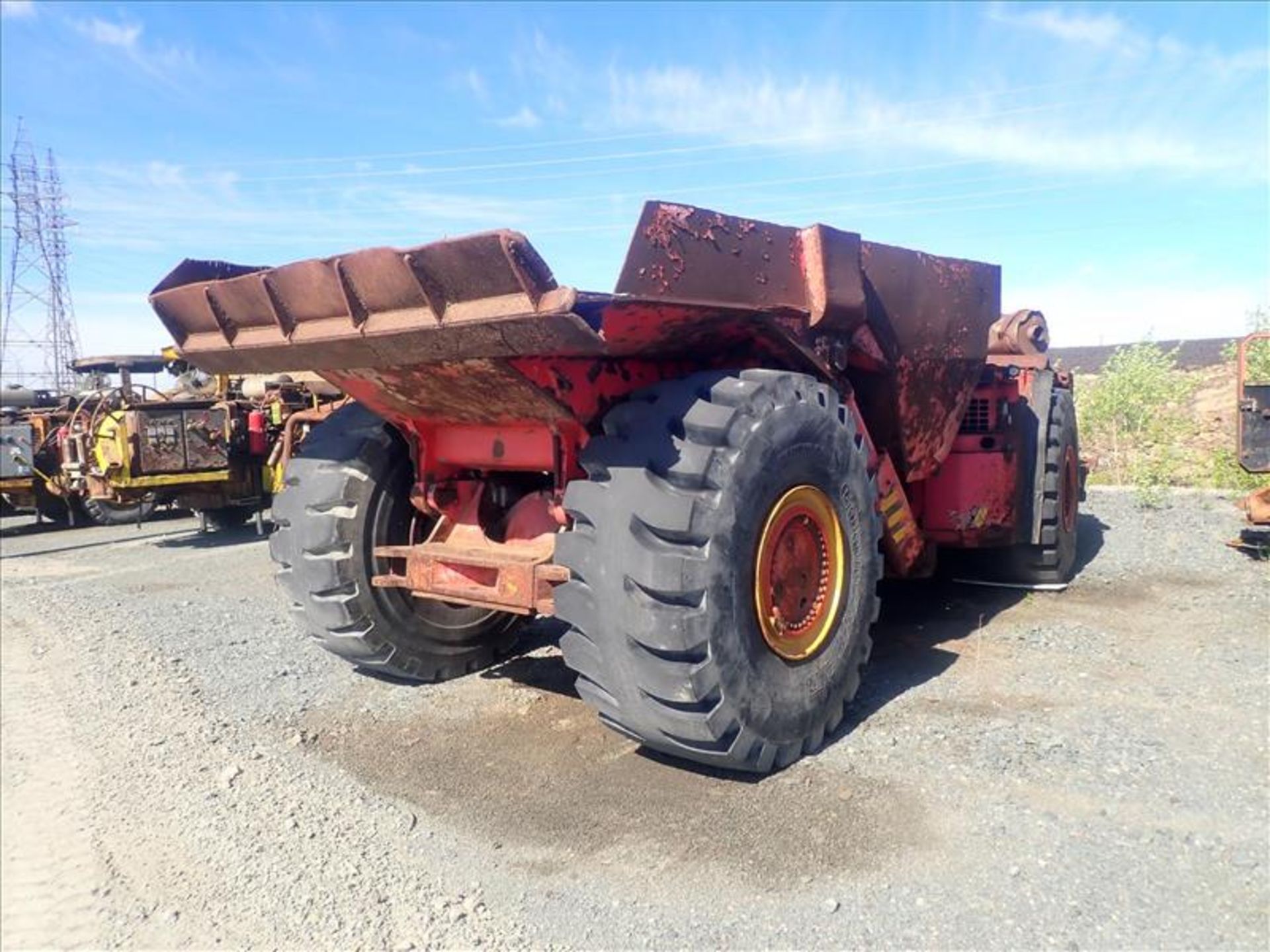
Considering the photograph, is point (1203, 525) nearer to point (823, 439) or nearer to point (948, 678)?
point (948, 678)

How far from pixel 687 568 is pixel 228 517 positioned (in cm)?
1090

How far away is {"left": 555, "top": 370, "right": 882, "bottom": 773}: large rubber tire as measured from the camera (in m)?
3.28

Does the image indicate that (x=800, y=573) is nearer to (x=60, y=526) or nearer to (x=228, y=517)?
(x=228, y=517)

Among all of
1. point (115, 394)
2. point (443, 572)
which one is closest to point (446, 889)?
point (443, 572)

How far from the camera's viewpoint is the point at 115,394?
11375 mm

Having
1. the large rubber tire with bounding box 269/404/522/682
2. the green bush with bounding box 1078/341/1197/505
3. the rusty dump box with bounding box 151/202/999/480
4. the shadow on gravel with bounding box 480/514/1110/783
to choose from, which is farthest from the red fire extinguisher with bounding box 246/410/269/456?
the green bush with bounding box 1078/341/1197/505

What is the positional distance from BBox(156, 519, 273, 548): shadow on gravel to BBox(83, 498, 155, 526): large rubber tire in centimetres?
140

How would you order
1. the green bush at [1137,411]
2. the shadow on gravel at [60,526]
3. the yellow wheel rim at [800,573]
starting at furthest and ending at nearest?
the shadow on gravel at [60,526]
the green bush at [1137,411]
the yellow wheel rim at [800,573]

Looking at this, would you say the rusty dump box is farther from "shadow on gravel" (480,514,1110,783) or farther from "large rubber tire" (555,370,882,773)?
"shadow on gravel" (480,514,1110,783)

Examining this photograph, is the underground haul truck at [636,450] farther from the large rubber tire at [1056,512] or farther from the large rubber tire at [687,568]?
the large rubber tire at [1056,512]

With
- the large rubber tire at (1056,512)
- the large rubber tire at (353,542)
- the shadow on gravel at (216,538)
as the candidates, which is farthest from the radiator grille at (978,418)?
the shadow on gravel at (216,538)

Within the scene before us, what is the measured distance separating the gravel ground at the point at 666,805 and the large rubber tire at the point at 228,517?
6.87 meters

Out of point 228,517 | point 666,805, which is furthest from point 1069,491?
point 228,517

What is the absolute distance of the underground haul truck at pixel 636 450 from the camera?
324 cm
